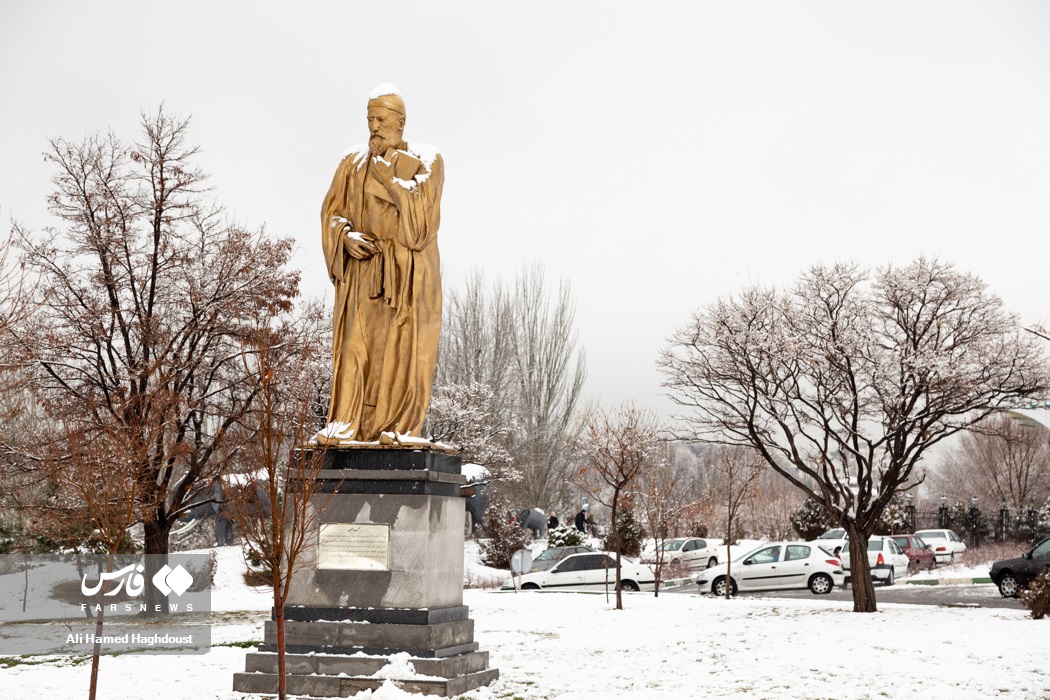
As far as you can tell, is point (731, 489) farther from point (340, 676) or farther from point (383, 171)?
point (340, 676)

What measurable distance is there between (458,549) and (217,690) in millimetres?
2540

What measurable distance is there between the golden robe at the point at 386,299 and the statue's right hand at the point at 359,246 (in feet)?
0.22

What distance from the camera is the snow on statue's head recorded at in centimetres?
1038

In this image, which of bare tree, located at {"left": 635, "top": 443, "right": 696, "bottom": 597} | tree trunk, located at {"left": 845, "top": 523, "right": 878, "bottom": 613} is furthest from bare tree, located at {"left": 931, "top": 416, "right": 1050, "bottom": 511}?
tree trunk, located at {"left": 845, "top": 523, "right": 878, "bottom": 613}

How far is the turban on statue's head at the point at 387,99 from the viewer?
10.4m

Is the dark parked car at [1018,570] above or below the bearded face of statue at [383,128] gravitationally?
below

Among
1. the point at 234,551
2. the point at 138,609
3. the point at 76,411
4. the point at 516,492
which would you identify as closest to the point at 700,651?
the point at 76,411

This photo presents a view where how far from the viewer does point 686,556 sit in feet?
108

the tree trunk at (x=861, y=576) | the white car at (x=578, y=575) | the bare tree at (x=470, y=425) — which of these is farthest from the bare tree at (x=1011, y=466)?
the tree trunk at (x=861, y=576)

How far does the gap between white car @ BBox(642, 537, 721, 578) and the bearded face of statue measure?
73.1ft

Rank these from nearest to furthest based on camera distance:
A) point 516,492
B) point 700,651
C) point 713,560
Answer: point 700,651
point 713,560
point 516,492

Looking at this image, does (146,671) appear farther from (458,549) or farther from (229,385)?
(229,385)

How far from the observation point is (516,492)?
4734 cm

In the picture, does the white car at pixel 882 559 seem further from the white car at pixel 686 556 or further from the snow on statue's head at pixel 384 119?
the snow on statue's head at pixel 384 119
